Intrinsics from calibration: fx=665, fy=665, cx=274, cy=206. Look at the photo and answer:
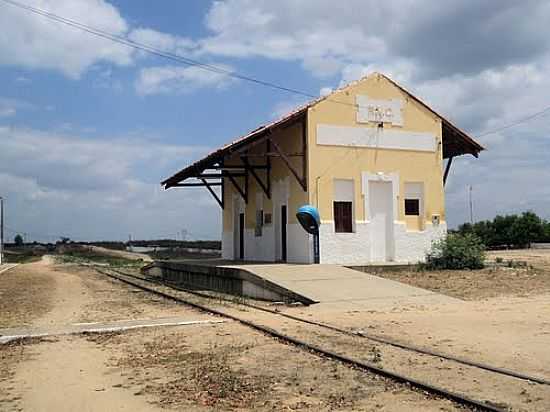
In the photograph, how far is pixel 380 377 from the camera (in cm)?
792

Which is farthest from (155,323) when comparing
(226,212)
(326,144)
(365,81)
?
(226,212)

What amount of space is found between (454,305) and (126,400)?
31.9 ft

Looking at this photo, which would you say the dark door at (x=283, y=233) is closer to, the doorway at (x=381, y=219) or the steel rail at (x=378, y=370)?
the doorway at (x=381, y=219)

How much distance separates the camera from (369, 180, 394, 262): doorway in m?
24.2

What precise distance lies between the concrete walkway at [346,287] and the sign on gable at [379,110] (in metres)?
6.55

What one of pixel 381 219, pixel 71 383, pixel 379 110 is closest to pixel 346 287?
pixel 381 219

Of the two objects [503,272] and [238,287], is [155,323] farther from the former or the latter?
[503,272]

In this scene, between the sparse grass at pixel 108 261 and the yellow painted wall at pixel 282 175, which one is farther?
the sparse grass at pixel 108 261

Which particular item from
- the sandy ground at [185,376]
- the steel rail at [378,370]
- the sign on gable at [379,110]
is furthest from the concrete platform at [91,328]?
the sign on gable at [379,110]

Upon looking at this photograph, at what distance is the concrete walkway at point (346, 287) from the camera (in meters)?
15.9

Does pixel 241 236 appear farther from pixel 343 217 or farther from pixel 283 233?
pixel 343 217

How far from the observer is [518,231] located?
183 feet

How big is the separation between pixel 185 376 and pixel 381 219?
16.9 meters

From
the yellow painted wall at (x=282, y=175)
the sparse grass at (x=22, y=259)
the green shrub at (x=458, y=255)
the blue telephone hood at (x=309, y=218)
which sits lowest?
the sparse grass at (x=22, y=259)
